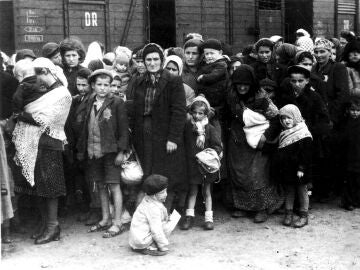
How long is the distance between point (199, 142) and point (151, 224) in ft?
3.52

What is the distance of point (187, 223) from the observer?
5.17 meters

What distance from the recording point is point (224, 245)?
4699 millimetres

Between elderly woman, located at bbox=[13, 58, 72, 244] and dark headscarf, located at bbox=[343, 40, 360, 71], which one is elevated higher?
dark headscarf, located at bbox=[343, 40, 360, 71]

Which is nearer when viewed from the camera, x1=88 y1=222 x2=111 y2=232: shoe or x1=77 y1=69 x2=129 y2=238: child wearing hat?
x1=77 y1=69 x2=129 y2=238: child wearing hat

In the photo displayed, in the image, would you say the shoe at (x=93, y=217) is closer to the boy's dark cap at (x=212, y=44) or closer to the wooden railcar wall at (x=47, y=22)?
the boy's dark cap at (x=212, y=44)

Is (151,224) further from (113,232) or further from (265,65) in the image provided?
(265,65)

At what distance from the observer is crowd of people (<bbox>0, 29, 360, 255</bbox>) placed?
185 inches

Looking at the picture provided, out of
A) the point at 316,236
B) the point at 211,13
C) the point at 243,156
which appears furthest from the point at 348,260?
the point at 211,13

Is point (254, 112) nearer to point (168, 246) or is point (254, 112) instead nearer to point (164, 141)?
point (164, 141)

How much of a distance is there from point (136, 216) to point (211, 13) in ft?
26.9

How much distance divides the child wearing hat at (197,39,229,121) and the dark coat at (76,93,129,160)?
0.99m

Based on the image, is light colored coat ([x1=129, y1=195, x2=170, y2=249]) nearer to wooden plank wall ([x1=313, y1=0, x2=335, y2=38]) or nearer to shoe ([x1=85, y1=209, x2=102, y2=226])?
shoe ([x1=85, y1=209, x2=102, y2=226])

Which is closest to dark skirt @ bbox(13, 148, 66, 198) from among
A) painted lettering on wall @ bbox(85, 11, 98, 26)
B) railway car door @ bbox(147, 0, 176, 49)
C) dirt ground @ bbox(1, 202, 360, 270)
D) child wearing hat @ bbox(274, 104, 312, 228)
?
dirt ground @ bbox(1, 202, 360, 270)

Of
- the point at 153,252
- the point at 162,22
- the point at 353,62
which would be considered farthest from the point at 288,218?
the point at 162,22
